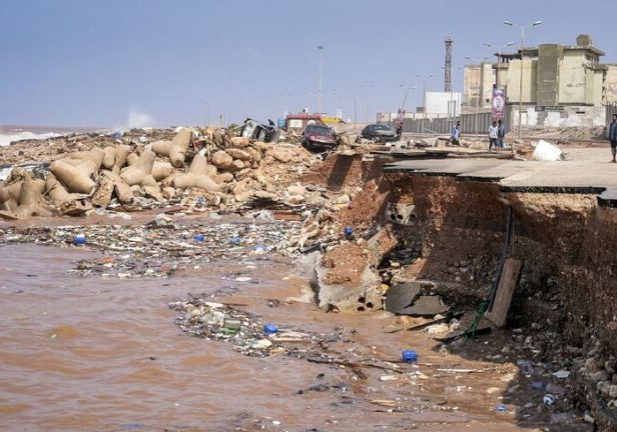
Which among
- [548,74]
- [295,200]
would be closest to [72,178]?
[295,200]

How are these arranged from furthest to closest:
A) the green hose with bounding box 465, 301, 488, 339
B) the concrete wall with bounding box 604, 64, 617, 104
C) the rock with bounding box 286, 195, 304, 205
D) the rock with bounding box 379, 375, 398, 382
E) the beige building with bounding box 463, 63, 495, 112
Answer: the beige building with bounding box 463, 63, 495, 112 → the concrete wall with bounding box 604, 64, 617, 104 → the rock with bounding box 286, 195, 304, 205 → the green hose with bounding box 465, 301, 488, 339 → the rock with bounding box 379, 375, 398, 382

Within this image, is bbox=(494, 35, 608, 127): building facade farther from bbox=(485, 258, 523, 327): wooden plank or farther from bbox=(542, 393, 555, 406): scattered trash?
bbox=(542, 393, 555, 406): scattered trash

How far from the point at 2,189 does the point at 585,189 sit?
18343mm

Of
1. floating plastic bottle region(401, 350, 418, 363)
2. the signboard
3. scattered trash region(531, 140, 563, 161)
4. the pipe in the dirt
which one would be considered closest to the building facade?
the signboard

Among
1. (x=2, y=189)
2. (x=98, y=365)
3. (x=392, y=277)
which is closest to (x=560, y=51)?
(x=2, y=189)

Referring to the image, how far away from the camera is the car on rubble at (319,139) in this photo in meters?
32.7

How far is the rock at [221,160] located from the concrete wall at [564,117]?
3106cm

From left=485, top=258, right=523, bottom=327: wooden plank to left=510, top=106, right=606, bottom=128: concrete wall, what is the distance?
4629 cm

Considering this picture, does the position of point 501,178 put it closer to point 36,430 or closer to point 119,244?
point 36,430

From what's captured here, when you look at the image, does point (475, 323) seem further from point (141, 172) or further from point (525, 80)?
point (525, 80)

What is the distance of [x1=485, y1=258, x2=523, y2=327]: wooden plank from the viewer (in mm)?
10039

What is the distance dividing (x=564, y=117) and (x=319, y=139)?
93.6ft

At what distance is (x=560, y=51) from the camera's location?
56.8m

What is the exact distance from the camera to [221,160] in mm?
28156
